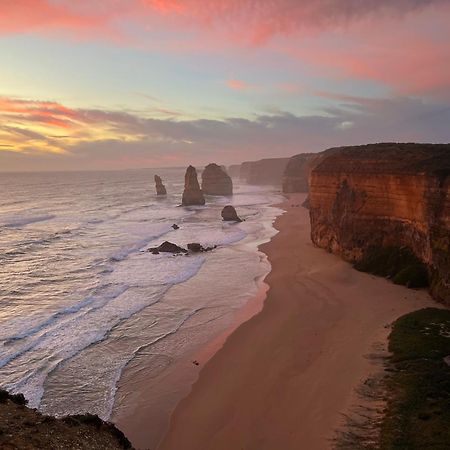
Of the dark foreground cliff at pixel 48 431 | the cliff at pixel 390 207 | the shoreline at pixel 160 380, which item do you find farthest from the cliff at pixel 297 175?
the dark foreground cliff at pixel 48 431

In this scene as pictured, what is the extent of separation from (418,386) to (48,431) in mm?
11094

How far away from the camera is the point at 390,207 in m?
30.5

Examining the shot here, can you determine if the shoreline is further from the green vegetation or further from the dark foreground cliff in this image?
the green vegetation

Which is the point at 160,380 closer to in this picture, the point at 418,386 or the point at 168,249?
the point at 418,386

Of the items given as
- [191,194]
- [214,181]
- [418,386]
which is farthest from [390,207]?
[214,181]

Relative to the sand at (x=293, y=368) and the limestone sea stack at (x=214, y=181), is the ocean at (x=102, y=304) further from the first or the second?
the limestone sea stack at (x=214, y=181)

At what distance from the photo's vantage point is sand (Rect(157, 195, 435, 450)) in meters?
13.1

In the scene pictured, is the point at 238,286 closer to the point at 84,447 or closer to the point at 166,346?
the point at 166,346

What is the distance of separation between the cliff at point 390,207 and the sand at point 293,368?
2401 millimetres

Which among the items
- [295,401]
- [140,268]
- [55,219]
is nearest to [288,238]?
[140,268]

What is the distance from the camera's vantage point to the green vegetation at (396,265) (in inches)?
1015

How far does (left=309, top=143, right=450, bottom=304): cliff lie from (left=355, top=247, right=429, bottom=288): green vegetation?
8 cm

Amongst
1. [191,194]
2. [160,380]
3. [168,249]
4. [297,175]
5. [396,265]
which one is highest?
[297,175]

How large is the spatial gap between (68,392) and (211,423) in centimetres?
589
